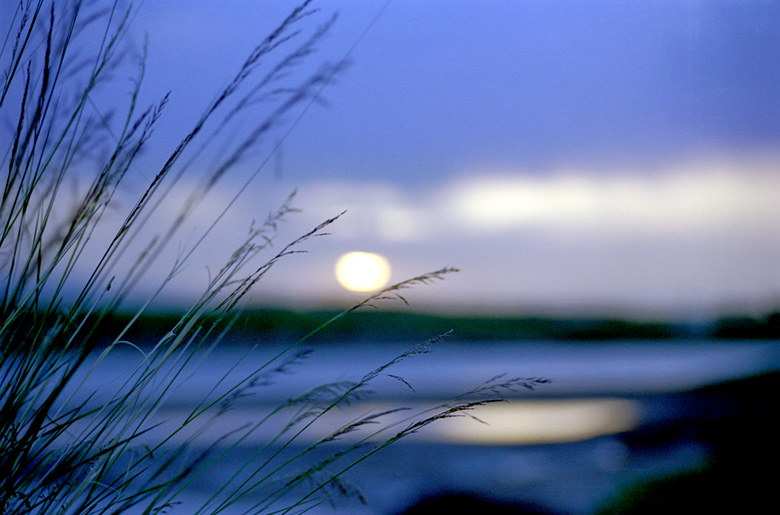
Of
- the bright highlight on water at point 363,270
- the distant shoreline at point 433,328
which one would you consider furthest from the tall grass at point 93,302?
the bright highlight on water at point 363,270

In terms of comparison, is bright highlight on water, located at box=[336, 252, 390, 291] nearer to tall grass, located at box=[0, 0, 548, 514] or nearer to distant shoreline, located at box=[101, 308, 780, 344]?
distant shoreline, located at box=[101, 308, 780, 344]

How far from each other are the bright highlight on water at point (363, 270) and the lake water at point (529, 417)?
22 cm

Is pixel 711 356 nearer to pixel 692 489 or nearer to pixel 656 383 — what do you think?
pixel 656 383

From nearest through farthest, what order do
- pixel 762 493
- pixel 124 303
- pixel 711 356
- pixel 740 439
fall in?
pixel 124 303 < pixel 762 493 < pixel 740 439 < pixel 711 356

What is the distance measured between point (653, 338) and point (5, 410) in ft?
9.19

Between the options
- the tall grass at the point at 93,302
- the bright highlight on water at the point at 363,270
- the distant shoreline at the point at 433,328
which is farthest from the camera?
the bright highlight on water at the point at 363,270

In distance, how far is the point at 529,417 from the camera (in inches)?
98.2

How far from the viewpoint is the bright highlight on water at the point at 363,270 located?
152 centimetres

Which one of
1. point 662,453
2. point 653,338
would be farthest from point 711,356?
point 662,453

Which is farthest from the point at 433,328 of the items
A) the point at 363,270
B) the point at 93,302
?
the point at 93,302

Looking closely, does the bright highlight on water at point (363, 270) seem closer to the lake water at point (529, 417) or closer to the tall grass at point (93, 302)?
the lake water at point (529, 417)

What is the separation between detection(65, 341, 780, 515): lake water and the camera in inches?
62.9

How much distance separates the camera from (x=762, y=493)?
1691mm

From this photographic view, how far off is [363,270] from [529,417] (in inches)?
50.9
